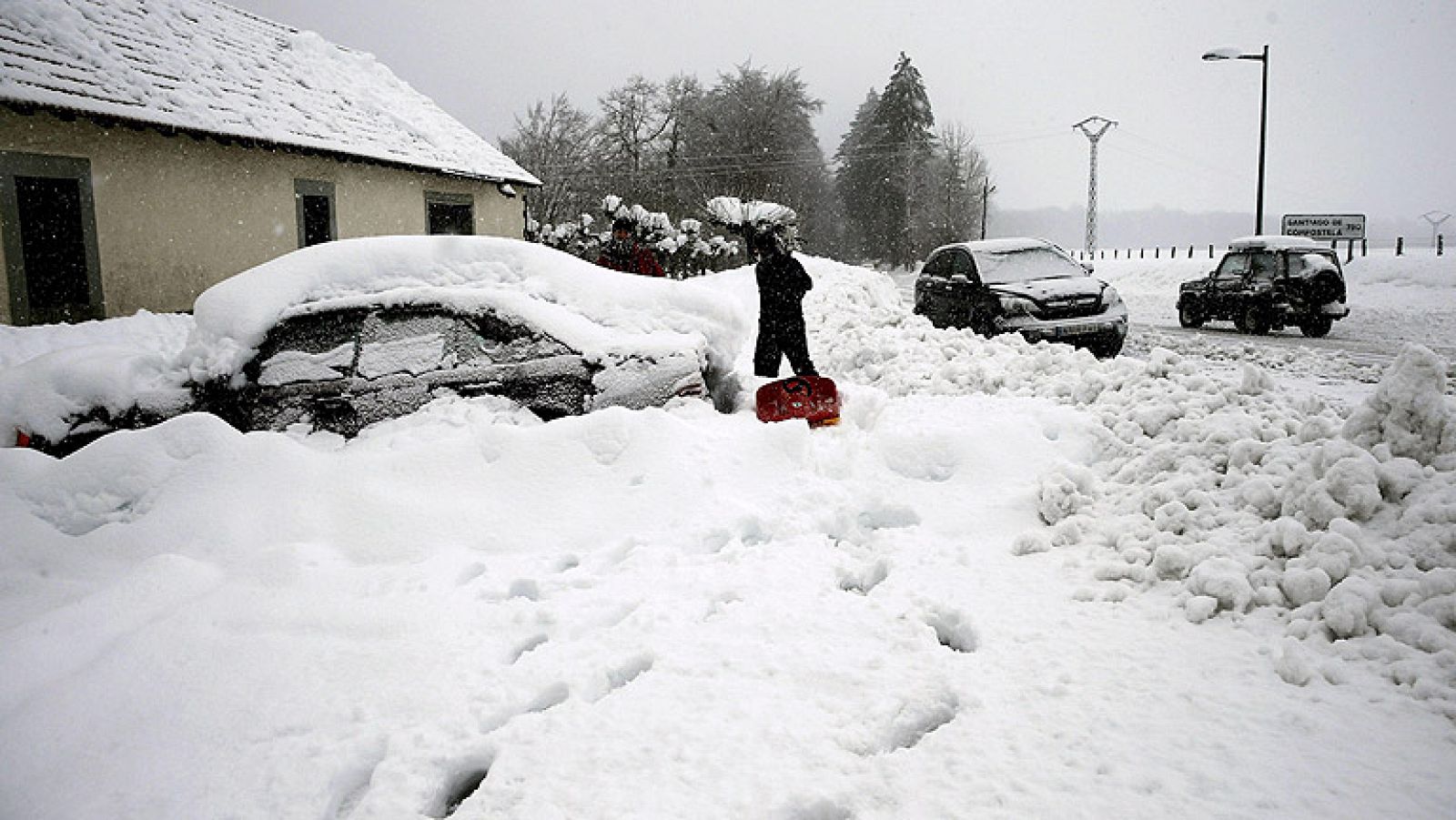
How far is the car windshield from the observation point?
1010cm

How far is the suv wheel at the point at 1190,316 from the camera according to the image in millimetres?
15004

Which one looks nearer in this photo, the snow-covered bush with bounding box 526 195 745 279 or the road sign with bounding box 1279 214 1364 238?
the snow-covered bush with bounding box 526 195 745 279

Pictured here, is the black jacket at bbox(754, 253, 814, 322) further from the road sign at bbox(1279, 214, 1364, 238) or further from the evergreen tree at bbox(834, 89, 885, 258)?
the evergreen tree at bbox(834, 89, 885, 258)

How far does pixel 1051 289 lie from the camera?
954 centimetres

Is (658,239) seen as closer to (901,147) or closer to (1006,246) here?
(1006,246)

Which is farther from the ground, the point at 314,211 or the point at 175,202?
the point at 314,211

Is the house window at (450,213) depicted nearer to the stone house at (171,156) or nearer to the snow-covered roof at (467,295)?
the stone house at (171,156)

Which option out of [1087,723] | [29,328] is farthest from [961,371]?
[29,328]

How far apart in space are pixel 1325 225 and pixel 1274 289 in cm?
1556

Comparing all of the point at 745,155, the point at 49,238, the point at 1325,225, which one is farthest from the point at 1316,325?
the point at 745,155

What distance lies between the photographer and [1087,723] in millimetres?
2404

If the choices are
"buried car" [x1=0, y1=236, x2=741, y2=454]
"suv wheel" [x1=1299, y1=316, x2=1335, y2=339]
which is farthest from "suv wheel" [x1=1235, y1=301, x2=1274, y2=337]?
"buried car" [x1=0, y1=236, x2=741, y2=454]

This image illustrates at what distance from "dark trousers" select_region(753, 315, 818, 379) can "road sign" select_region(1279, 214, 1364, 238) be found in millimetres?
25005

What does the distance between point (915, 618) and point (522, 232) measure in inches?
705
